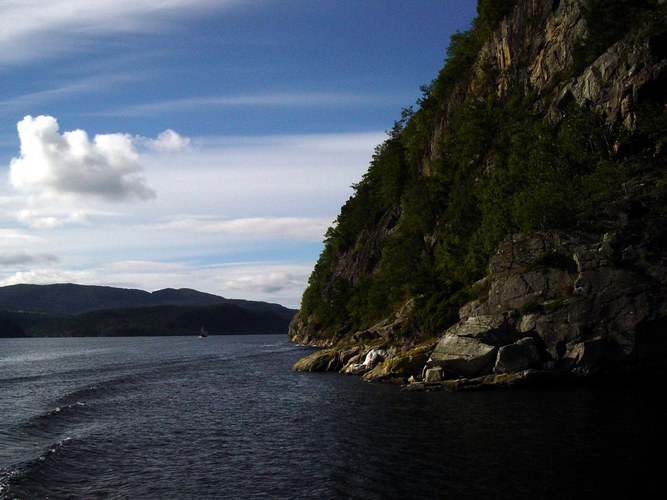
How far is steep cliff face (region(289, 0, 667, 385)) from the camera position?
152 feet

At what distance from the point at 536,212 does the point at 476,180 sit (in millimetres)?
32032

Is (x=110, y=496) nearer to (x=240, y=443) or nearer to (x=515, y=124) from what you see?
(x=240, y=443)

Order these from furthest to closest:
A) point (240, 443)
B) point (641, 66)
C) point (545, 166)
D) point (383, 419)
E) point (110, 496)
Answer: point (545, 166)
point (641, 66)
point (383, 419)
point (240, 443)
point (110, 496)

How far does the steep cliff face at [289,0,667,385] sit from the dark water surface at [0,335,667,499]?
22.0 ft

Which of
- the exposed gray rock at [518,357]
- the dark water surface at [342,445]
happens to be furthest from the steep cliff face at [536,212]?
the dark water surface at [342,445]

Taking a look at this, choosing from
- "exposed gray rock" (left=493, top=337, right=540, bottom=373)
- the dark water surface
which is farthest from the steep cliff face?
the dark water surface

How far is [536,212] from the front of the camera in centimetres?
5494

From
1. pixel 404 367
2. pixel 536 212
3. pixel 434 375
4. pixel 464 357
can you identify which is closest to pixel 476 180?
pixel 536 212

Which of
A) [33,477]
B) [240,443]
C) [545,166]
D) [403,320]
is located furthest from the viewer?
[403,320]

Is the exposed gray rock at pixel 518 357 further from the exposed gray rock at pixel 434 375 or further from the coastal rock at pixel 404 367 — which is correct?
the coastal rock at pixel 404 367

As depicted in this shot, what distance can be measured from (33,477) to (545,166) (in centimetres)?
6252

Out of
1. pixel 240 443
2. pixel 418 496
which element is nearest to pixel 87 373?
pixel 240 443

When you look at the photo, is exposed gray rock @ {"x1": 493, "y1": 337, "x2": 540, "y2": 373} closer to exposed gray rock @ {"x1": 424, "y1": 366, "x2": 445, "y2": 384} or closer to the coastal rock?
exposed gray rock @ {"x1": 424, "y1": 366, "x2": 445, "y2": 384}

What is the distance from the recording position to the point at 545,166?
207 ft
